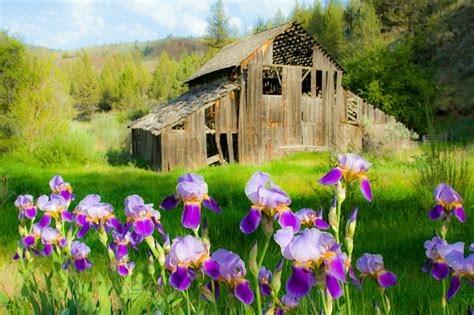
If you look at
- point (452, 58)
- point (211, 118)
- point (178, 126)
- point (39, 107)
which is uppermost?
point (452, 58)

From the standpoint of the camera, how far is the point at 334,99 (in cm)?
2009

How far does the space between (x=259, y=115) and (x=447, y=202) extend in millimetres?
16528

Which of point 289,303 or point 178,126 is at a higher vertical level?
point 178,126

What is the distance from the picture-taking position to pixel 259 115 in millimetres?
18297

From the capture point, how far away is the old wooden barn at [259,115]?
17047 mm

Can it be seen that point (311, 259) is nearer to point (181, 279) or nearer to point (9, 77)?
point (181, 279)

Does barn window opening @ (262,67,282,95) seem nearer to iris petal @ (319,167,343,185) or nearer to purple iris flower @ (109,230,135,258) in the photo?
purple iris flower @ (109,230,135,258)

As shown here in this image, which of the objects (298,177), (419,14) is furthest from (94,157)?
(419,14)

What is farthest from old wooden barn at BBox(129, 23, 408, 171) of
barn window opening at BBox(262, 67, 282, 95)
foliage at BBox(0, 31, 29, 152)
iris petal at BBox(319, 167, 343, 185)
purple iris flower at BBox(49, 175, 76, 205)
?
iris petal at BBox(319, 167, 343, 185)

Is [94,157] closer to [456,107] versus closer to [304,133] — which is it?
[304,133]

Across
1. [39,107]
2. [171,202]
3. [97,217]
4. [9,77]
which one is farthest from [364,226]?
[9,77]

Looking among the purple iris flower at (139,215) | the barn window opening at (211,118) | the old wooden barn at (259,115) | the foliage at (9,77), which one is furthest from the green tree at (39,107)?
the purple iris flower at (139,215)

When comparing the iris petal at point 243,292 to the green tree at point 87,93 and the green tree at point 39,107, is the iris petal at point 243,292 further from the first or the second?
the green tree at point 87,93

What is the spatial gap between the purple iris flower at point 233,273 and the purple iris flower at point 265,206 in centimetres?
16
